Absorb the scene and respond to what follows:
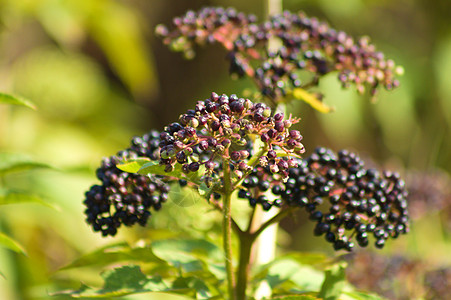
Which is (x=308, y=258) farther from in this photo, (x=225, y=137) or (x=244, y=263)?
(x=225, y=137)

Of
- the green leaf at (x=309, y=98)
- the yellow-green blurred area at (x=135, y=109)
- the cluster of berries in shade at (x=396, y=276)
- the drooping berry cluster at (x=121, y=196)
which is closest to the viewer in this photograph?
the drooping berry cluster at (x=121, y=196)

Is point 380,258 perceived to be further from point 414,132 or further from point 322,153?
point 414,132

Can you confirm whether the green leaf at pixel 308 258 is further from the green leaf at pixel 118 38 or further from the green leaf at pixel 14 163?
the green leaf at pixel 118 38

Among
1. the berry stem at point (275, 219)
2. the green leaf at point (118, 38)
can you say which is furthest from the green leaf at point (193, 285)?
the green leaf at point (118, 38)

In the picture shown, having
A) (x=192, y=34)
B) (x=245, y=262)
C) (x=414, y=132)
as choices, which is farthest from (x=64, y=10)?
(x=414, y=132)

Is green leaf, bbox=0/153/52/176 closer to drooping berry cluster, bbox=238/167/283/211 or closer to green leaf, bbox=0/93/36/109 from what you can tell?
green leaf, bbox=0/93/36/109

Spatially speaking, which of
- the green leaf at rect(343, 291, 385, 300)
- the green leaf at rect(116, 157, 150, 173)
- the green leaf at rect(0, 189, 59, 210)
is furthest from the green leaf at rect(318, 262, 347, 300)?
the green leaf at rect(0, 189, 59, 210)
